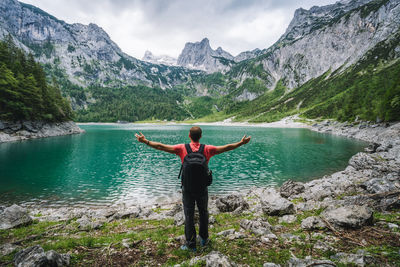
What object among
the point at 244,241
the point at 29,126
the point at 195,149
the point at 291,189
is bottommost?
the point at 291,189

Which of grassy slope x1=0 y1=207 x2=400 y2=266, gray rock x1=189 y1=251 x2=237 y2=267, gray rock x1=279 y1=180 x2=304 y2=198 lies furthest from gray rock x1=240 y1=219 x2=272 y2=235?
gray rock x1=279 y1=180 x2=304 y2=198

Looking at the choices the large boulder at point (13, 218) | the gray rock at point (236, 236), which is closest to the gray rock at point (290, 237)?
the gray rock at point (236, 236)

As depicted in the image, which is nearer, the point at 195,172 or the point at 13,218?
the point at 195,172

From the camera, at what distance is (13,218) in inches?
425

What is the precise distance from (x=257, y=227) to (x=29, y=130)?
85.0m

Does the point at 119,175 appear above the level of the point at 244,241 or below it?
below

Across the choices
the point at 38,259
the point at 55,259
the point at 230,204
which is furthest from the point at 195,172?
the point at 230,204

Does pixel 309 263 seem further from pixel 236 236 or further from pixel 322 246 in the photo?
pixel 236 236

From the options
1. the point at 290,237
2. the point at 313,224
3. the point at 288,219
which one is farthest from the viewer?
the point at 288,219

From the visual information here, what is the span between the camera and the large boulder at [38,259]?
5105 millimetres

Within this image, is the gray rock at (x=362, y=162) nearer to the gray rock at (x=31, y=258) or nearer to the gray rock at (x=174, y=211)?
the gray rock at (x=174, y=211)

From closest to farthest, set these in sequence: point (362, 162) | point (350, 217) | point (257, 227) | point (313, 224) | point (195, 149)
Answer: point (195, 149) < point (350, 217) < point (313, 224) < point (257, 227) < point (362, 162)

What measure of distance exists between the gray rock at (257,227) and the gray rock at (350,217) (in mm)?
2442

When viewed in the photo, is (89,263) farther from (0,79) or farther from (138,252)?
(0,79)
